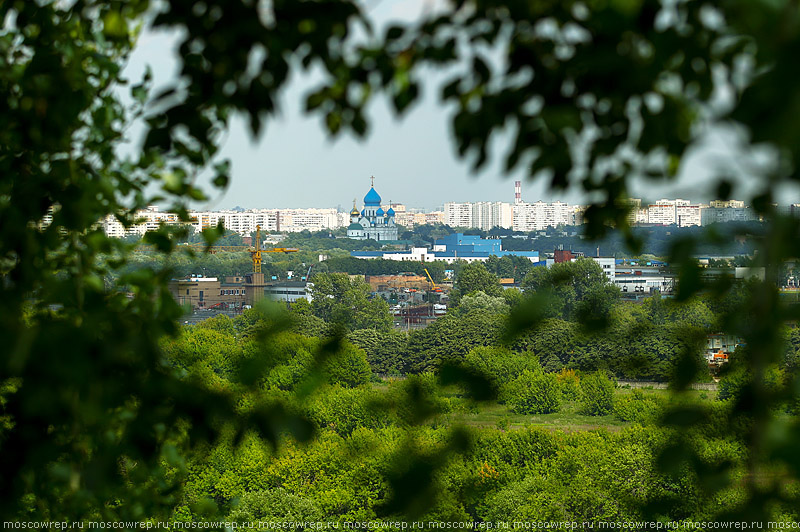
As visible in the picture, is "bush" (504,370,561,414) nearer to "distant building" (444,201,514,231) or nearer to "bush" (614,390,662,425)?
"bush" (614,390,662,425)

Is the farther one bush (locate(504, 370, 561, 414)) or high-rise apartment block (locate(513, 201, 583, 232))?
high-rise apartment block (locate(513, 201, 583, 232))

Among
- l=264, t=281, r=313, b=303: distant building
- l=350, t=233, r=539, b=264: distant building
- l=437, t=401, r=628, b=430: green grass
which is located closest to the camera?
l=437, t=401, r=628, b=430: green grass

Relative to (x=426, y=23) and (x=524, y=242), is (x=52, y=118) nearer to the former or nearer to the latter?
(x=426, y=23)

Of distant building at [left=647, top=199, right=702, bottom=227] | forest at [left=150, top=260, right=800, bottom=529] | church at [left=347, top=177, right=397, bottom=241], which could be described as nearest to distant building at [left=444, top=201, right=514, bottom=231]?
church at [left=347, top=177, right=397, bottom=241]

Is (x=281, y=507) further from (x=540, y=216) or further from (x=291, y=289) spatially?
(x=540, y=216)

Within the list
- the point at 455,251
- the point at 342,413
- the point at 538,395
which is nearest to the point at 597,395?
the point at 538,395

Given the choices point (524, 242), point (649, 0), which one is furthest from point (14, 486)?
point (524, 242)
